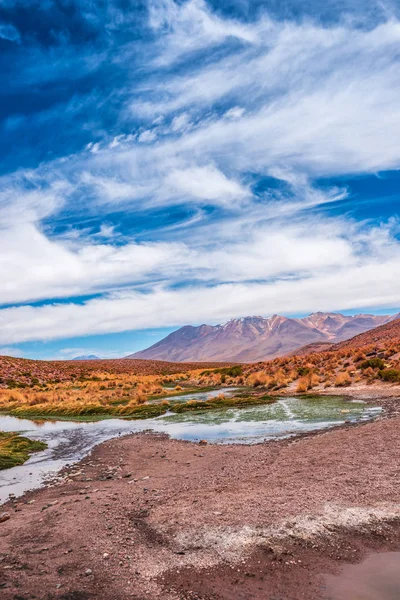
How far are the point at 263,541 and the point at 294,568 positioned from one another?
0.92 metres

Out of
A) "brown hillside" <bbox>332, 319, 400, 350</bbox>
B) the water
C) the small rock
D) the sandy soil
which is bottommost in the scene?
the water

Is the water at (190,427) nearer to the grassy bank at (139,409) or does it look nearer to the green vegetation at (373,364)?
the grassy bank at (139,409)

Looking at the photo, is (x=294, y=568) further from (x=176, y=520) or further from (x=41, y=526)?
(x=41, y=526)

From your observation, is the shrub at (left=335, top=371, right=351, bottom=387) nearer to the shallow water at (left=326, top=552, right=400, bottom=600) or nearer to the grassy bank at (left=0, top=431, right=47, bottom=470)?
the grassy bank at (left=0, top=431, right=47, bottom=470)

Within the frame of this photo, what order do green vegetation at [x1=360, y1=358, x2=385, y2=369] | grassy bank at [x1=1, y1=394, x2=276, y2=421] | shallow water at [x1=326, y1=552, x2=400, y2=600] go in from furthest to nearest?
green vegetation at [x1=360, y1=358, x2=385, y2=369], grassy bank at [x1=1, y1=394, x2=276, y2=421], shallow water at [x1=326, y1=552, x2=400, y2=600]

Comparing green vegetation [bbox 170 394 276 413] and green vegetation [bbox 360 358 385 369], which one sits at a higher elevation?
green vegetation [bbox 360 358 385 369]

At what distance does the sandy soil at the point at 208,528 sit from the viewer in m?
6.68

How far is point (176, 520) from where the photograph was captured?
9062mm

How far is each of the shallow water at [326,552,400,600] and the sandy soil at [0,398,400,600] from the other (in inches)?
7.7

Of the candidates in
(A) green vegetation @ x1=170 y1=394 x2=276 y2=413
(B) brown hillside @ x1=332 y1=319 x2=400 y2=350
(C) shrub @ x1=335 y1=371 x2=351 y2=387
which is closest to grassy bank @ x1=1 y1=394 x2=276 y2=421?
(A) green vegetation @ x1=170 y1=394 x2=276 y2=413

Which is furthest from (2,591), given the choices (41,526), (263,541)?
(263,541)

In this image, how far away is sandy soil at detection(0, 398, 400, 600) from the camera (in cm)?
668

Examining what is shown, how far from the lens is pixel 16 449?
19422 mm

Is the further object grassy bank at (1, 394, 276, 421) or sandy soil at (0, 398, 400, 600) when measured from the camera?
grassy bank at (1, 394, 276, 421)
